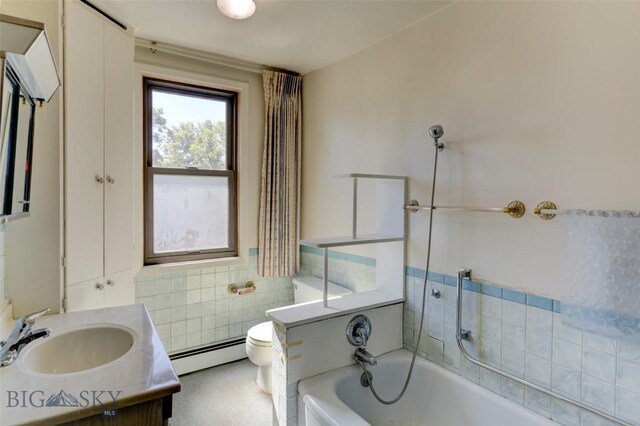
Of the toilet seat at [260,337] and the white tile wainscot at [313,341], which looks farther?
the toilet seat at [260,337]

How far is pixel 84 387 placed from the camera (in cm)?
100

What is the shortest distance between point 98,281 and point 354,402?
61.1 inches

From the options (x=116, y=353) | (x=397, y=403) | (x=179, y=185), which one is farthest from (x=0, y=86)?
(x=397, y=403)

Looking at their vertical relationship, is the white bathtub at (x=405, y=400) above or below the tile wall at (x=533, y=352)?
below

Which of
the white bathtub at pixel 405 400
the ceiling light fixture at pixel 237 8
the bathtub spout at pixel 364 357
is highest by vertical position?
the ceiling light fixture at pixel 237 8

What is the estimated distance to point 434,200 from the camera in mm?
1949

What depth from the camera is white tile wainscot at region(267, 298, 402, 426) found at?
1.74 m

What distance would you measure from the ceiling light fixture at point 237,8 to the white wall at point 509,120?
0.89 metres

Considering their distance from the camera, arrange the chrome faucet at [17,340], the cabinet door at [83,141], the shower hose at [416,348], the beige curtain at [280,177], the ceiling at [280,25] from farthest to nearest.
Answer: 1. the beige curtain at [280,177]
2. the ceiling at [280,25]
3. the shower hose at [416,348]
4. the cabinet door at [83,141]
5. the chrome faucet at [17,340]

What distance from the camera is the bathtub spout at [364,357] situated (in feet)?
6.09

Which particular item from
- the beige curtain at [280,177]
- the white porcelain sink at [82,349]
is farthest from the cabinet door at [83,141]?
the beige curtain at [280,177]

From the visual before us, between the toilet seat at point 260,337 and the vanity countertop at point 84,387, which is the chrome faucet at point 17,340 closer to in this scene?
the vanity countertop at point 84,387

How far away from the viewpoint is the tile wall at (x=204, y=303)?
8.50ft

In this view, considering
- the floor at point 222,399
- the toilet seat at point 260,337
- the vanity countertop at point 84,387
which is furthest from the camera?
the toilet seat at point 260,337
